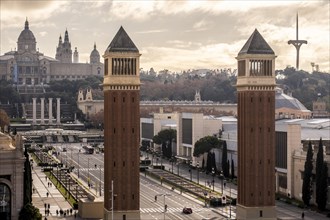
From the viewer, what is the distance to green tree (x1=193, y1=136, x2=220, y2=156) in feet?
372

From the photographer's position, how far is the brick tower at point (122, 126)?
211 feet

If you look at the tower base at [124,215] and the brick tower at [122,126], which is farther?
the brick tower at [122,126]

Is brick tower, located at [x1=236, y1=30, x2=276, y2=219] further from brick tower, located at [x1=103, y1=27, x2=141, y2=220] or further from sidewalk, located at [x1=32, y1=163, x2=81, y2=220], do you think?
sidewalk, located at [x1=32, y1=163, x2=81, y2=220]

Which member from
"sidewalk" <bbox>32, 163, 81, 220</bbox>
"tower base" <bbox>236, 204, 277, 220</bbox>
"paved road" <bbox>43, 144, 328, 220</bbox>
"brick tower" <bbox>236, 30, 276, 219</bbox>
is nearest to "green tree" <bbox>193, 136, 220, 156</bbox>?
"paved road" <bbox>43, 144, 328, 220</bbox>

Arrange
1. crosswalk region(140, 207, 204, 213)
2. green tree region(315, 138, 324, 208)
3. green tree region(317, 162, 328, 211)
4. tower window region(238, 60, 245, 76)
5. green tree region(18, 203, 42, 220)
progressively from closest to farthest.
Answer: green tree region(18, 203, 42, 220), tower window region(238, 60, 245, 76), green tree region(317, 162, 328, 211), green tree region(315, 138, 324, 208), crosswalk region(140, 207, 204, 213)

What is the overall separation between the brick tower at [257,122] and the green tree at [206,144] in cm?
4433

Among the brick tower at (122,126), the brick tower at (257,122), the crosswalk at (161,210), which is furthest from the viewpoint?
the crosswalk at (161,210)

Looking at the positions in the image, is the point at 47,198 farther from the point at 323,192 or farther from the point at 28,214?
the point at 323,192

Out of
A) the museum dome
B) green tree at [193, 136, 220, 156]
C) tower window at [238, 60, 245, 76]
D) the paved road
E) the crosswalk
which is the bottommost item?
the crosswalk

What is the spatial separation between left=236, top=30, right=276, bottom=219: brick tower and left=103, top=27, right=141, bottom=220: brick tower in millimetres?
9942

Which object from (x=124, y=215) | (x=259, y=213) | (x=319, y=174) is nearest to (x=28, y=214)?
(x=124, y=215)

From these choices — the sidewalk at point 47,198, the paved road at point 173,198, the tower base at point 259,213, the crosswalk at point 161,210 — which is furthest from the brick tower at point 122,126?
the crosswalk at point 161,210

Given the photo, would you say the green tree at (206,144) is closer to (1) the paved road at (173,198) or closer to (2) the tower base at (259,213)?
(1) the paved road at (173,198)

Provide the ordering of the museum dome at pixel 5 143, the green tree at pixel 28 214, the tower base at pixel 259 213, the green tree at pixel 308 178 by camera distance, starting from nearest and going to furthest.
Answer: the green tree at pixel 28 214 < the museum dome at pixel 5 143 < the tower base at pixel 259 213 < the green tree at pixel 308 178
